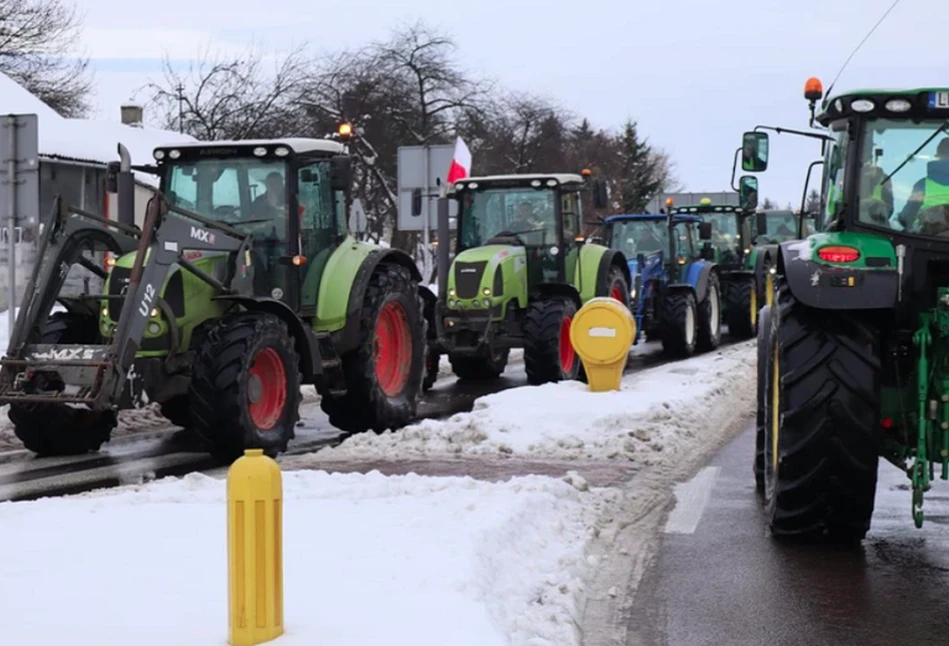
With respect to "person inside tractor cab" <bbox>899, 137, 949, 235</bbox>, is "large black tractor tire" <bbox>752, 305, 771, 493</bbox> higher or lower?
lower

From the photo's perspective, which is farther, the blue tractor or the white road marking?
the blue tractor

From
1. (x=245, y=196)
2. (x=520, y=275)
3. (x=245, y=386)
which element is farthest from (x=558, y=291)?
(x=245, y=386)

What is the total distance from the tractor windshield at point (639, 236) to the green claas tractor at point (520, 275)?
4695mm

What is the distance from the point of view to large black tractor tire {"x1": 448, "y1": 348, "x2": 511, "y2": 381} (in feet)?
A: 59.6

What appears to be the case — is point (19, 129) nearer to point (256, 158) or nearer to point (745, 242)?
point (256, 158)

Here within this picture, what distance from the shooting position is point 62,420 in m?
11.3

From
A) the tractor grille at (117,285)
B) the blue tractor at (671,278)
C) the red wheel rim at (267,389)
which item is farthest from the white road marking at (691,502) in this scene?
the blue tractor at (671,278)

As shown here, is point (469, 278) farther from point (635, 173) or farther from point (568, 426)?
point (635, 173)

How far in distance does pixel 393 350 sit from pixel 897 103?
730cm

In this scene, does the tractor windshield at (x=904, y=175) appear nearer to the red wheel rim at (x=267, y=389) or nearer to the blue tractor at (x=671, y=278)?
the red wheel rim at (x=267, y=389)

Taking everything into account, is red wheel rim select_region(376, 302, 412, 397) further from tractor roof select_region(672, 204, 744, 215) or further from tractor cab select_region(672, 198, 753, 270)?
tractor roof select_region(672, 204, 744, 215)

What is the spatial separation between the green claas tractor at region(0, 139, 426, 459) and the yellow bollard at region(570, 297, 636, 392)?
1830 mm

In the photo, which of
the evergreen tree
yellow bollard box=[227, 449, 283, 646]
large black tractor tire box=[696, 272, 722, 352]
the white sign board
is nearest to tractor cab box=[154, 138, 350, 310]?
yellow bollard box=[227, 449, 283, 646]

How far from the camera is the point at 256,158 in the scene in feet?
39.7
